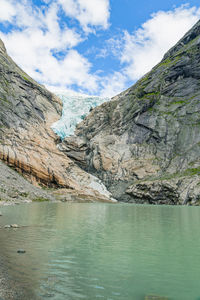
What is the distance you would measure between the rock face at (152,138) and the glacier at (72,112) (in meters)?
4.93

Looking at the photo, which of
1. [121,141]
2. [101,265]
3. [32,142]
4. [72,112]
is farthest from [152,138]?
[101,265]

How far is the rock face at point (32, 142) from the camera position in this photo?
70812 mm

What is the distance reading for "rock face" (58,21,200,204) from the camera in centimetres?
7069

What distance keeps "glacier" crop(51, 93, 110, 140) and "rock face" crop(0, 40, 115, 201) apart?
Result: 193 inches

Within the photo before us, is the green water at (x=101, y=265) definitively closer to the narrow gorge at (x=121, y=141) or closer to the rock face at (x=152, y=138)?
the narrow gorge at (x=121, y=141)

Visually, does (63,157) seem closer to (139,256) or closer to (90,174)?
(90,174)

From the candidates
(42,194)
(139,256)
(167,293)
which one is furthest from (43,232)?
(42,194)

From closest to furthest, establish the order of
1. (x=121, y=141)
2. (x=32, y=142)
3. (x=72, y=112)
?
(x=32, y=142) < (x=121, y=141) < (x=72, y=112)

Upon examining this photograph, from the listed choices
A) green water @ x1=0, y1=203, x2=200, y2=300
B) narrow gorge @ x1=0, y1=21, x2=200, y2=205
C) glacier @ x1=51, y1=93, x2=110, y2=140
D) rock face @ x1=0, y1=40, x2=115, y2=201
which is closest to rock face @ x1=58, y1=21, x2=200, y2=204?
narrow gorge @ x1=0, y1=21, x2=200, y2=205

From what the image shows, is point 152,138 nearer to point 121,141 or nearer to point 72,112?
point 121,141

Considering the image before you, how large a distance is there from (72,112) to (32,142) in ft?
140

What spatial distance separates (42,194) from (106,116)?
49.8 m

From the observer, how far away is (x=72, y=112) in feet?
385

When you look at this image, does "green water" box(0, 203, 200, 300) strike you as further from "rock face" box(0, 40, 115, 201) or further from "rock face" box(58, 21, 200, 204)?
"rock face" box(0, 40, 115, 201)
